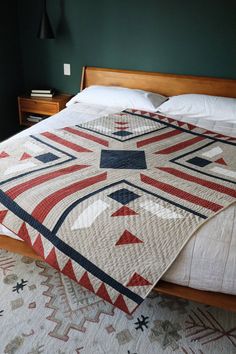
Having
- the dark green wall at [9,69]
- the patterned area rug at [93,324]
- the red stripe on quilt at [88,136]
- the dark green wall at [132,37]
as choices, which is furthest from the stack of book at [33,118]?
the patterned area rug at [93,324]

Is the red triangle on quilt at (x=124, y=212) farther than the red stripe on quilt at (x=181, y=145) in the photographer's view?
No

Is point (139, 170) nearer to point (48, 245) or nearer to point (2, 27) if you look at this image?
point (48, 245)

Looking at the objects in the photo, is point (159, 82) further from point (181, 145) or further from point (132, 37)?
point (181, 145)

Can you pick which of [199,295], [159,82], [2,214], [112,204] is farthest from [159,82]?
[199,295]

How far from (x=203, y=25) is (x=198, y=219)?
83.5 inches

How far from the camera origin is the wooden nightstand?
3.07 m

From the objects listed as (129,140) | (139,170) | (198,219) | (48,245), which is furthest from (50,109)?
(198,219)

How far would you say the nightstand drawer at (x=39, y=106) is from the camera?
10.1ft

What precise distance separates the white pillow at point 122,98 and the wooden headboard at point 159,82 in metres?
0.16

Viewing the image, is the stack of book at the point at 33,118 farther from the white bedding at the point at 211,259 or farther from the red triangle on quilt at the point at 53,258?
the white bedding at the point at 211,259

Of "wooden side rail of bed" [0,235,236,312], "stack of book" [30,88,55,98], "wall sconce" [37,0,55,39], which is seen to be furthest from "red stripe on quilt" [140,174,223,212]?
"wall sconce" [37,0,55,39]

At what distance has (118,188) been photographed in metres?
1.40

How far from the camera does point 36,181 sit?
1.44 meters

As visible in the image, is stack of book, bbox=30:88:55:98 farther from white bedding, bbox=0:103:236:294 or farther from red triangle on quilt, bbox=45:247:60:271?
white bedding, bbox=0:103:236:294
